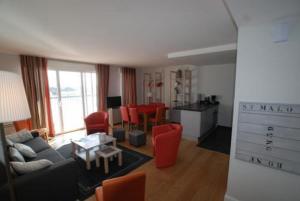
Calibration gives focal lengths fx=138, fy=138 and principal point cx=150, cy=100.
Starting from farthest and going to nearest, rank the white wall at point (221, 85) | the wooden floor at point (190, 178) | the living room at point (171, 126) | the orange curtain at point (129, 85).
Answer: the orange curtain at point (129, 85) < the white wall at point (221, 85) < the wooden floor at point (190, 178) < the living room at point (171, 126)

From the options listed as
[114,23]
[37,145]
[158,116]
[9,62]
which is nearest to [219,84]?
[158,116]

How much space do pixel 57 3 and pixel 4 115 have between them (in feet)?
3.73

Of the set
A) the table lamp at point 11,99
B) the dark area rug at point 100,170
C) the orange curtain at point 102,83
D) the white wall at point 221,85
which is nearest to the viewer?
the table lamp at point 11,99

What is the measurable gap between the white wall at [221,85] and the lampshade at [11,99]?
17.0 ft

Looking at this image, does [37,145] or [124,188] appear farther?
[37,145]

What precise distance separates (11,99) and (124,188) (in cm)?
115

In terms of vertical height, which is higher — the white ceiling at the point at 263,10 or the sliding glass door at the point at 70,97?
the white ceiling at the point at 263,10

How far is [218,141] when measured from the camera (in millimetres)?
3791

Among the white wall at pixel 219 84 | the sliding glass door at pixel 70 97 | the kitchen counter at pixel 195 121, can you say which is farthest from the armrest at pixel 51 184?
the white wall at pixel 219 84

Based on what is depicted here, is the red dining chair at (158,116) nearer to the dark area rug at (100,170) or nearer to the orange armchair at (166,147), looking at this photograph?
the dark area rug at (100,170)

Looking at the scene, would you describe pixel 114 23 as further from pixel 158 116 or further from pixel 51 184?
pixel 158 116

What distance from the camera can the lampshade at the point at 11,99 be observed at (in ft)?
3.29

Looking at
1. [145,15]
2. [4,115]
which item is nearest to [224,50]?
[145,15]

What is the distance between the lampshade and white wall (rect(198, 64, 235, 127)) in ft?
17.0
